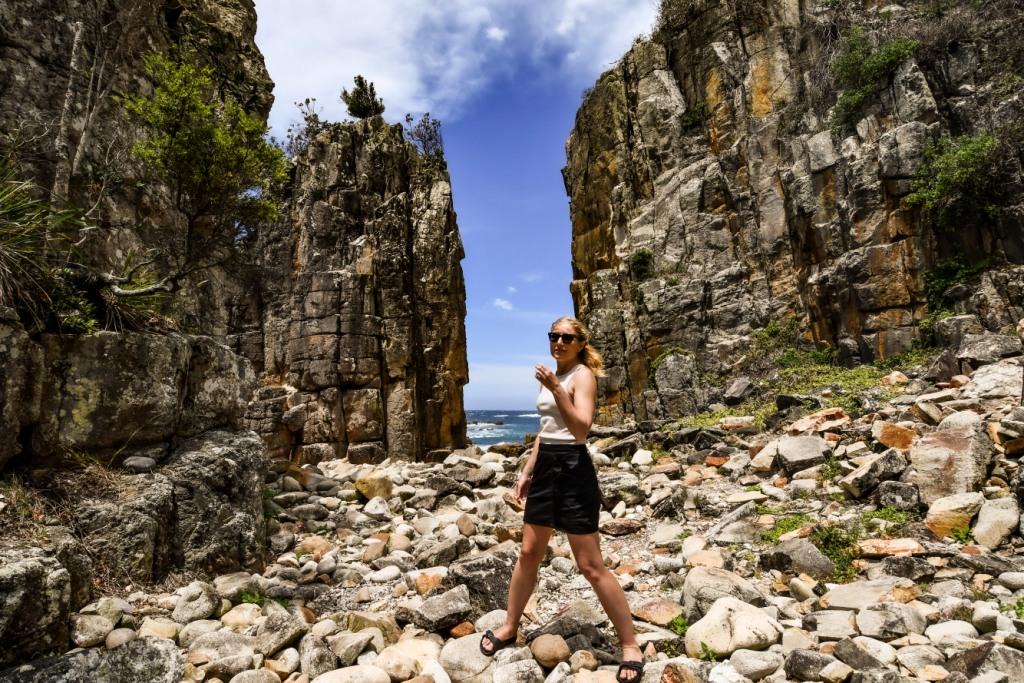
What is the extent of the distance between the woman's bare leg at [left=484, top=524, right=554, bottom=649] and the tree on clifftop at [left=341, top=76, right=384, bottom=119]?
24191 mm

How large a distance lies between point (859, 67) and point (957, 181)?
546 cm

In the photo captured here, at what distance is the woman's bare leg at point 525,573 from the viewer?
140 inches

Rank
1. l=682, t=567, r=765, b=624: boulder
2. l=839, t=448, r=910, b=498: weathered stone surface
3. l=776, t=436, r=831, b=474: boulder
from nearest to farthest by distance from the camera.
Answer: l=682, t=567, r=765, b=624: boulder → l=839, t=448, r=910, b=498: weathered stone surface → l=776, t=436, r=831, b=474: boulder

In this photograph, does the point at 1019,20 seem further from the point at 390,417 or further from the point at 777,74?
the point at 390,417

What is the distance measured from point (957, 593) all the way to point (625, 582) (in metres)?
2.49

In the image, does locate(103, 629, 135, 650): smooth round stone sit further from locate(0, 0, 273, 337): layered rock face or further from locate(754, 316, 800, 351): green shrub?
locate(754, 316, 800, 351): green shrub

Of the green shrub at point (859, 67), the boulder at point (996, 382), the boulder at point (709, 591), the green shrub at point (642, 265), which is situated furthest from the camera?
the green shrub at point (642, 265)

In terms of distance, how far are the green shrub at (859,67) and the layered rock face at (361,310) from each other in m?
14.8

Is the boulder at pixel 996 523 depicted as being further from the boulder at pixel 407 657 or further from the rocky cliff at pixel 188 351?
the rocky cliff at pixel 188 351

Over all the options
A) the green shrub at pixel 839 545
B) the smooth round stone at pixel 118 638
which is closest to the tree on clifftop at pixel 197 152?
the smooth round stone at pixel 118 638

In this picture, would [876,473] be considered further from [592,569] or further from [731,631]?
[592,569]

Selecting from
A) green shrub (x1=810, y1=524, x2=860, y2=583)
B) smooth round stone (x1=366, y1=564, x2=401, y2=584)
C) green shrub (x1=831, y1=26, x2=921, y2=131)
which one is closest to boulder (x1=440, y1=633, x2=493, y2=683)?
smooth round stone (x1=366, y1=564, x2=401, y2=584)

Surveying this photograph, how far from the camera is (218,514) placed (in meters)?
5.39

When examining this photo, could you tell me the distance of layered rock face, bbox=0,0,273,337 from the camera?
24.7 ft
